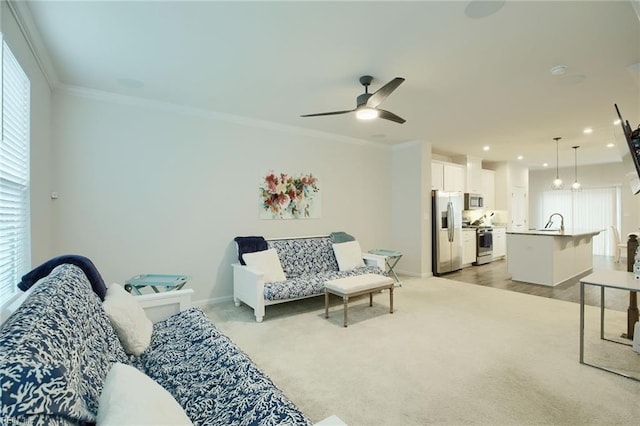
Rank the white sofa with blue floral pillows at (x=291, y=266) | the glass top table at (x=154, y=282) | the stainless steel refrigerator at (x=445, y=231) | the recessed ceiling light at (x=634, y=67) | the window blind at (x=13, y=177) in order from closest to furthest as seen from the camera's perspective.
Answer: the window blind at (x=13, y=177)
the recessed ceiling light at (x=634, y=67)
the glass top table at (x=154, y=282)
the white sofa with blue floral pillows at (x=291, y=266)
the stainless steel refrigerator at (x=445, y=231)

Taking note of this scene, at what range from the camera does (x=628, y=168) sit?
2777mm

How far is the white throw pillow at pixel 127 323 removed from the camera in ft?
5.73

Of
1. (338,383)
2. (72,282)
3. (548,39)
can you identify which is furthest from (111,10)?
(548,39)

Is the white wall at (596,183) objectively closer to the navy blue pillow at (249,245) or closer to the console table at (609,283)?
the console table at (609,283)

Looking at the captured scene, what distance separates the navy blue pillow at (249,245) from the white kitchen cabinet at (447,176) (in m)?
3.83

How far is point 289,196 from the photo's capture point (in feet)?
16.1

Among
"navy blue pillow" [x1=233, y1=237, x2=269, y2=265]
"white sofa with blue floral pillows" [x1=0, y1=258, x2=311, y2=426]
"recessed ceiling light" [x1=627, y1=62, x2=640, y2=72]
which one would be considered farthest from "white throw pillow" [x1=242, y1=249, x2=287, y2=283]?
"recessed ceiling light" [x1=627, y1=62, x2=640, y2=72]

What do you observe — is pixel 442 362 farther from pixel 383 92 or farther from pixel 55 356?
pixel 55 356

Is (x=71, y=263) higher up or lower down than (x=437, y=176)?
lower down

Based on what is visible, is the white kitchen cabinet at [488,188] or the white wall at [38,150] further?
the white kitchen cabinet at [488,188]

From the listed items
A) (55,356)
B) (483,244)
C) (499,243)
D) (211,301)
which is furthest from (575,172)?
(55,356)

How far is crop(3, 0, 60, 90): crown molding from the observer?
6.53ft

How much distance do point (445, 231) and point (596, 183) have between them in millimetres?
6428

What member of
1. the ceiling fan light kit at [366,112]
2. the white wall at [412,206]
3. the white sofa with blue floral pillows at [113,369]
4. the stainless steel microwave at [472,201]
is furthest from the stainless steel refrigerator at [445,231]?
the white sofa with blue floral pillows at [113,369]
